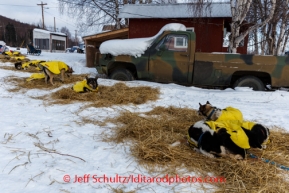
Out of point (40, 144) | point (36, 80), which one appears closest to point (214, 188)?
point (40, 144)

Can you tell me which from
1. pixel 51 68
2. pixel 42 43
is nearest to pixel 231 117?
pixel 51 68

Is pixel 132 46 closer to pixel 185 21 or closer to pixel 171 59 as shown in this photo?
pixel 171 59

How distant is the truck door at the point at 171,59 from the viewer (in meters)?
6.20

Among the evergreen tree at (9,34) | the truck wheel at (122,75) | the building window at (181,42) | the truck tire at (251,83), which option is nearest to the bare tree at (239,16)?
the truck tire at (251,83)

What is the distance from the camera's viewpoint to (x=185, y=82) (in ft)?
20.8

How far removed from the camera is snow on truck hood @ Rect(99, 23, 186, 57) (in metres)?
6.47

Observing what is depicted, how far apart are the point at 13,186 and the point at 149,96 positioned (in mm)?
3740

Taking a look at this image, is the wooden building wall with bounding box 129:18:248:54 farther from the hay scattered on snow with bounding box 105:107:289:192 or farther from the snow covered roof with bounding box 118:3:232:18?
the hay scattered on snow with bounding box 105:107:289:192

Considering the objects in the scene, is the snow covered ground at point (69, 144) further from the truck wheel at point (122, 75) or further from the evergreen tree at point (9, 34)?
the evergreen tree at point (9, 34)

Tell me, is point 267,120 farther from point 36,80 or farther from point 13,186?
point 36,80

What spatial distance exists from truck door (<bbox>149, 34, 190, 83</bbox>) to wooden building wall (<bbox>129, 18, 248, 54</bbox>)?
5.97 metres

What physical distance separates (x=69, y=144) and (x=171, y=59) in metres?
4.28

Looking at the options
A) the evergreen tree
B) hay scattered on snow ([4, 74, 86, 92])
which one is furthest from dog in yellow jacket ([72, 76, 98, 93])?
the evergreen tree

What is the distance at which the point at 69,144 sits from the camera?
279 centimetres
